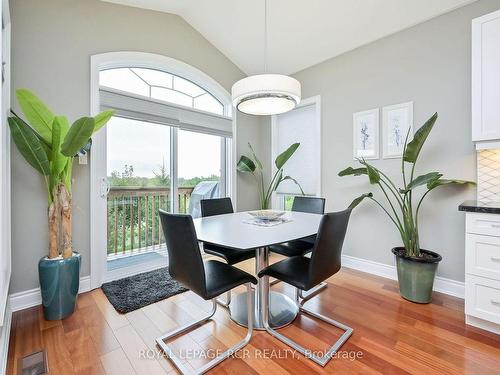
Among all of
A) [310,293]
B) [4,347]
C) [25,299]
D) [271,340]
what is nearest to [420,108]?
[310,293]

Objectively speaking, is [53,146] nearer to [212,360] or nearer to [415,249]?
[212,360]

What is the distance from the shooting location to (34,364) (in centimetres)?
148

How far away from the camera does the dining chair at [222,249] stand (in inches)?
84.9

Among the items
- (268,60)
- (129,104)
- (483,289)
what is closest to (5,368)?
(129,104)

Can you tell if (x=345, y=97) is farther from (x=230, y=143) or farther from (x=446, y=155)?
(x=230, y=143)

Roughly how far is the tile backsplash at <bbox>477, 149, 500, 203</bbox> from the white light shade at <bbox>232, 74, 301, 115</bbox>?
177 cm

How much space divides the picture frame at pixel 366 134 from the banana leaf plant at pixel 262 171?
0.76 meters

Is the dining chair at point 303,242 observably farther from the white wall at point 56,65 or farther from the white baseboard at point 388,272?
the white wall at point 56,65

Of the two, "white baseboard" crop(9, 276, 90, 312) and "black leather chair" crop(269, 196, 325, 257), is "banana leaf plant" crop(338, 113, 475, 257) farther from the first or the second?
"white baseboard" crop(9, 276, 90, 312)

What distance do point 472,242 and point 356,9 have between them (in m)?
2.47

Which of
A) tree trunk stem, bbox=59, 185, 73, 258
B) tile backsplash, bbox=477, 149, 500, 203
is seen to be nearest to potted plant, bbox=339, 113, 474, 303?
tile backsplash, bbox=477, 149, 500, 203

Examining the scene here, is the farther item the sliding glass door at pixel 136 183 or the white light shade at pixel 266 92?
the sliding glass door at pixel 136 183

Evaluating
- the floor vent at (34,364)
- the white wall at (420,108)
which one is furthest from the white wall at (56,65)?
the white wall at (420,108)

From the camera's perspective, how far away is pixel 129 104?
270cm
